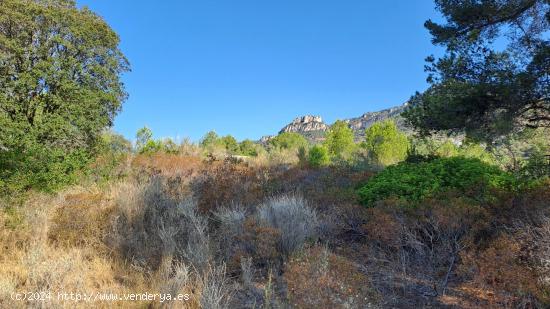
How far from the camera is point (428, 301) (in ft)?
11.9

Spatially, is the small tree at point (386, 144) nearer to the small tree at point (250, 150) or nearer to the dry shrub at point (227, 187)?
the small tree at point (250, 150)

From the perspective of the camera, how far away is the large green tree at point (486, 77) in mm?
5727

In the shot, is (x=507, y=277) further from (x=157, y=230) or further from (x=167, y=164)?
(x=167, y=164)

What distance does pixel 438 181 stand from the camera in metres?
6.31

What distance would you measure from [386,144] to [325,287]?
15.2 m

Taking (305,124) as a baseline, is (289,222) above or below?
below

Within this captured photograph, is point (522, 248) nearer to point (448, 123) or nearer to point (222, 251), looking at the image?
point (448, 123)

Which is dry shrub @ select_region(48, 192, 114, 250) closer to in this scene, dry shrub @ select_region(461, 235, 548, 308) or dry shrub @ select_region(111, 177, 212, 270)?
dry shrub @ select_region(111, 177, 212, 270)

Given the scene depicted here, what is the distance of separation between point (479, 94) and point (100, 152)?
37.9 ft

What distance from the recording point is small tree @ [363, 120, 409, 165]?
1617 cm

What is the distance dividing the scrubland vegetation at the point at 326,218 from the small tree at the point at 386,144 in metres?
7.49

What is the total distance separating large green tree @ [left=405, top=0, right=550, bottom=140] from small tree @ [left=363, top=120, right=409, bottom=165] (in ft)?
28.1

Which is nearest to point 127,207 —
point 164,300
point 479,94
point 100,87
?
point 164,300

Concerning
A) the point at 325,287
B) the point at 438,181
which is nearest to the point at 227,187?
the point at 438,181
